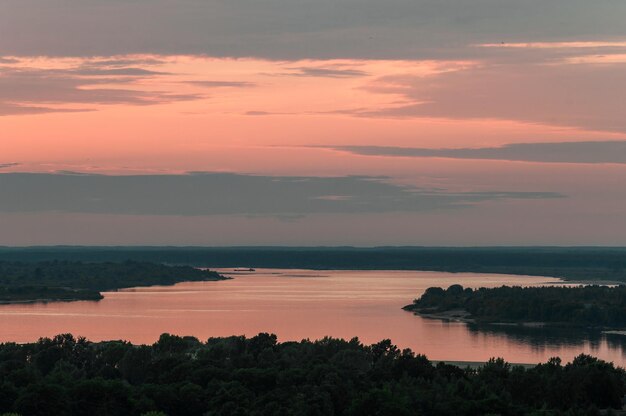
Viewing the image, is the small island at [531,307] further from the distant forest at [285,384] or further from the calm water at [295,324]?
the distant forest at [285,384]

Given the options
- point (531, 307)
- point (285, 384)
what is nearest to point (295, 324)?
point (531, 307)

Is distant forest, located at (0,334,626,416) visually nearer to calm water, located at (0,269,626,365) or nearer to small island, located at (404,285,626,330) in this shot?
calm water, located at (0,269,626,365)

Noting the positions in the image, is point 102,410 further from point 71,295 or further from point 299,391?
point 71,295

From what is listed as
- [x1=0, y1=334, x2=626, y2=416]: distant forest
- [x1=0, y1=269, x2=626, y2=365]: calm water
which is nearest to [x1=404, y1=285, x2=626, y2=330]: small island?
[x1=0, y1=269, x2=626, y2=365]: calm water

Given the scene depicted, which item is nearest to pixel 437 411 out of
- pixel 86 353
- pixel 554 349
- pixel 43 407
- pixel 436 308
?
pixel 43 407

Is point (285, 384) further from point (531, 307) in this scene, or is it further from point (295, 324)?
point (531, 307)

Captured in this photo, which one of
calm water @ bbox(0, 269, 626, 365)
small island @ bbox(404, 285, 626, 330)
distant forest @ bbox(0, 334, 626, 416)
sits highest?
small island @ bbox(404, 285, 626, 330)
